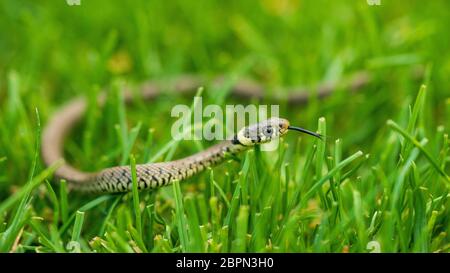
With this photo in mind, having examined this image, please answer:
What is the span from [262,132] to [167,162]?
54 cm

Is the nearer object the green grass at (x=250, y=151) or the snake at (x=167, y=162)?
the green grass at (x=250, y=151)

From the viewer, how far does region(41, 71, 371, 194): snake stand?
311 cm

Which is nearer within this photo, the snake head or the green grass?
the green grass

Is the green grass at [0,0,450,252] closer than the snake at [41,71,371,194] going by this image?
Yes

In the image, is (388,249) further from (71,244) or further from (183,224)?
(71,244)

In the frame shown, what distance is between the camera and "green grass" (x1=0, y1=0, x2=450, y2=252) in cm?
282

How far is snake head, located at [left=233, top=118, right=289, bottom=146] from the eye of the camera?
3.20 meters

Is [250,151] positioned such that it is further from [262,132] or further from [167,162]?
[167,162]

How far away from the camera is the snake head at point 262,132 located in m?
3.20

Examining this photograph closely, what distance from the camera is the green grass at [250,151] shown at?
2.82 metres

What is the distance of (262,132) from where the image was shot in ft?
10.5

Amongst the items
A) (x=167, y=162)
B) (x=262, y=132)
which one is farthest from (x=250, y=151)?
(x=167, y=162)

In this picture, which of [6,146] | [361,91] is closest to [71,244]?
[6,146]
